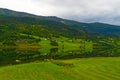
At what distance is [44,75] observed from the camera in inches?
2975

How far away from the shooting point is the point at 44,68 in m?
87.9

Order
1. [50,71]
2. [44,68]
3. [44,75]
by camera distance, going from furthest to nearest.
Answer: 1. [44,68]
2. [50,71]
3. [44,75]

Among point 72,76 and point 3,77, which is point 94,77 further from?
point 3,77

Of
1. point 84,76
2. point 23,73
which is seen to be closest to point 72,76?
point 84,76

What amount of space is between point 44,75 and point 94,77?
45.8 ft

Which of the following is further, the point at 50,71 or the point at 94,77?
the point at 50,71

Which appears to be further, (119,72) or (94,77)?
(119,72)

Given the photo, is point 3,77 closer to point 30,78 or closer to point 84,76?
point 30,78

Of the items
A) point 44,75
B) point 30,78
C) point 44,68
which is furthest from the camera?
point 44,68

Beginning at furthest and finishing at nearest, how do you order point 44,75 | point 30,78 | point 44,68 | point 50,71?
1. point 44,68
2. point 50,71
3. point 44,75
4. point 30,78

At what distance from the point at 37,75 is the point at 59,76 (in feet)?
20.3

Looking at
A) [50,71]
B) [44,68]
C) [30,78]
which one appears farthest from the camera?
[44,68]

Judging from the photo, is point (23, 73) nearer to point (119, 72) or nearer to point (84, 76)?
point (84, 76)

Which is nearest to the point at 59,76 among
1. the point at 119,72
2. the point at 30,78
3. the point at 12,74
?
the point at 30,78
